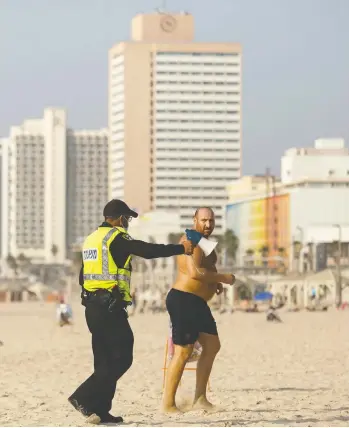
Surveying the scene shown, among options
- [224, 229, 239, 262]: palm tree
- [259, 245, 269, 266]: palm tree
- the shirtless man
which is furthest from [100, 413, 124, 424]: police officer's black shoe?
[224, 229, 239, 262]: palm tree

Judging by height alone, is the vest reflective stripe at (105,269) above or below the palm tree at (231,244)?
below

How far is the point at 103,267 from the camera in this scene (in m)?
10.1

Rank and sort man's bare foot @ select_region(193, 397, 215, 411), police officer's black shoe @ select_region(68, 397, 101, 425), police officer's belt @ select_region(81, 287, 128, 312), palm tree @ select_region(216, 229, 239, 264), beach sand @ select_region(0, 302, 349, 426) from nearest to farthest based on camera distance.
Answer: police officer's belt @ select_region(81, 287, 128, 312) → police officer's black shoe @ select_region(68, 397, 101, 425) → beach sand @ select_region(0, 302, 349, 426) → man's bare foot @ select_region(193, 397, 215, 411) → palm tree @ select_region(216, 229, 239, 264)

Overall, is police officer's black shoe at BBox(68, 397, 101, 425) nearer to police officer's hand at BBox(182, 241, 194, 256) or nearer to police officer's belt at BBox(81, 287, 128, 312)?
police officer's belt at BBox(81, 287, 128, 312)

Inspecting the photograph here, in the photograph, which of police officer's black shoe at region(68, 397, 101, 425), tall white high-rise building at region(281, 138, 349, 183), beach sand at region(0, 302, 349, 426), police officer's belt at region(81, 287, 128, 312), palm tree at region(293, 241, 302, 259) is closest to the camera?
police officer's belt at region(81, 287, 128, 312)

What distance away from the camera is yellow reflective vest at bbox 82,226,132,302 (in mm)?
10055

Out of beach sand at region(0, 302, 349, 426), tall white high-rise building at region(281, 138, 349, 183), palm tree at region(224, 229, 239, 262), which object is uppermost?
tall white high-rise building at region(281, 138, 349, 183)

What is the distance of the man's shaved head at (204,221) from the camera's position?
34.6ft

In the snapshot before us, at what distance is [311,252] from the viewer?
130 m

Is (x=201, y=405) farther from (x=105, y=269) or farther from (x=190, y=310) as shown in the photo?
(x=105, y=269)

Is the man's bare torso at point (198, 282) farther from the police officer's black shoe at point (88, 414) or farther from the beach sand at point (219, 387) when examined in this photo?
the police officer's black shoe at point (88, 414)

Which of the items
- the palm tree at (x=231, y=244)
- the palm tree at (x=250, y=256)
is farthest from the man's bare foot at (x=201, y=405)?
the palm tree at (x=231, y=244)

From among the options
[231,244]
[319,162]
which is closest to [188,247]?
[319,162]

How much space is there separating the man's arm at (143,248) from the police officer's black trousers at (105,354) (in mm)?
434
